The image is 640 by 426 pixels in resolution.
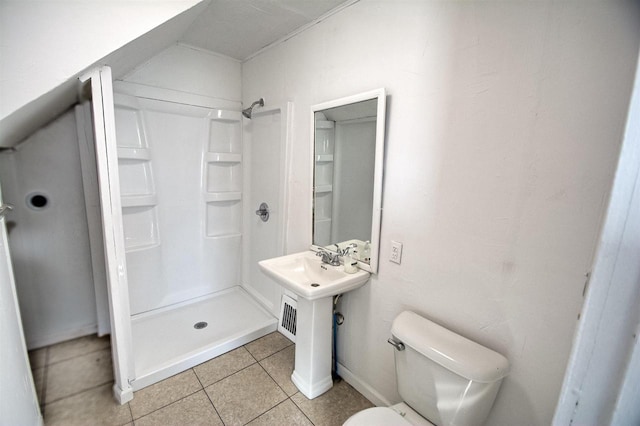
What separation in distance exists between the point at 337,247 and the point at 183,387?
1.35m

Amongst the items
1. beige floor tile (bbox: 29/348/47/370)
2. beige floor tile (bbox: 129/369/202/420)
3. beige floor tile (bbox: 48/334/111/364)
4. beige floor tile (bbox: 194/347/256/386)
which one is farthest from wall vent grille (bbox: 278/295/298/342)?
beige floor tile (bbox: 29/348/47/370)

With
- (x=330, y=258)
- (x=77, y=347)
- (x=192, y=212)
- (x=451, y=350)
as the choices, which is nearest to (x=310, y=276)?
(x=330, y=258)

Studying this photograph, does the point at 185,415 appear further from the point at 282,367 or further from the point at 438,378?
the point at 438,378

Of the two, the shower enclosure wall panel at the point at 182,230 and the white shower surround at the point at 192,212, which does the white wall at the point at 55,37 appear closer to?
the white shower surround at the point at 192,212

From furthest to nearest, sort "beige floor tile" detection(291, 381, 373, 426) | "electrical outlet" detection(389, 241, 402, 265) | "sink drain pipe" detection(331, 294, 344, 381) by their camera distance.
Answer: "sink drain pipe" detection(331, 294, 344, 381)
"beige floor tile" detection(291, 381, 373, 426)
"electrical outlet" detection(389, 241, 402, 265)

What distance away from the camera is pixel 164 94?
2.19 metres

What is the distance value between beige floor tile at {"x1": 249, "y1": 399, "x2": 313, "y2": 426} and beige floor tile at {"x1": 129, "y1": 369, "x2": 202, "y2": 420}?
19.4 inches

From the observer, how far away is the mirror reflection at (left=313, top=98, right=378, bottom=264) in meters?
1.54

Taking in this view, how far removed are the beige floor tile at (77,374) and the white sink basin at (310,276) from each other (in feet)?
4.45

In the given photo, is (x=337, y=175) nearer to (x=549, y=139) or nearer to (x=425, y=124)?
(x=425, y=124)

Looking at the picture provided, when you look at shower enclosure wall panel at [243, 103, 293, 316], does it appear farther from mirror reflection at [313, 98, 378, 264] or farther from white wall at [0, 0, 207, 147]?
white wall at [0, 0, 207, 147]

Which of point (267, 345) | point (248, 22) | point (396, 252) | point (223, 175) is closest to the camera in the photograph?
point (396, 252)

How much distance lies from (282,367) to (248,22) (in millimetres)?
2453

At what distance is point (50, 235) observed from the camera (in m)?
1.98
